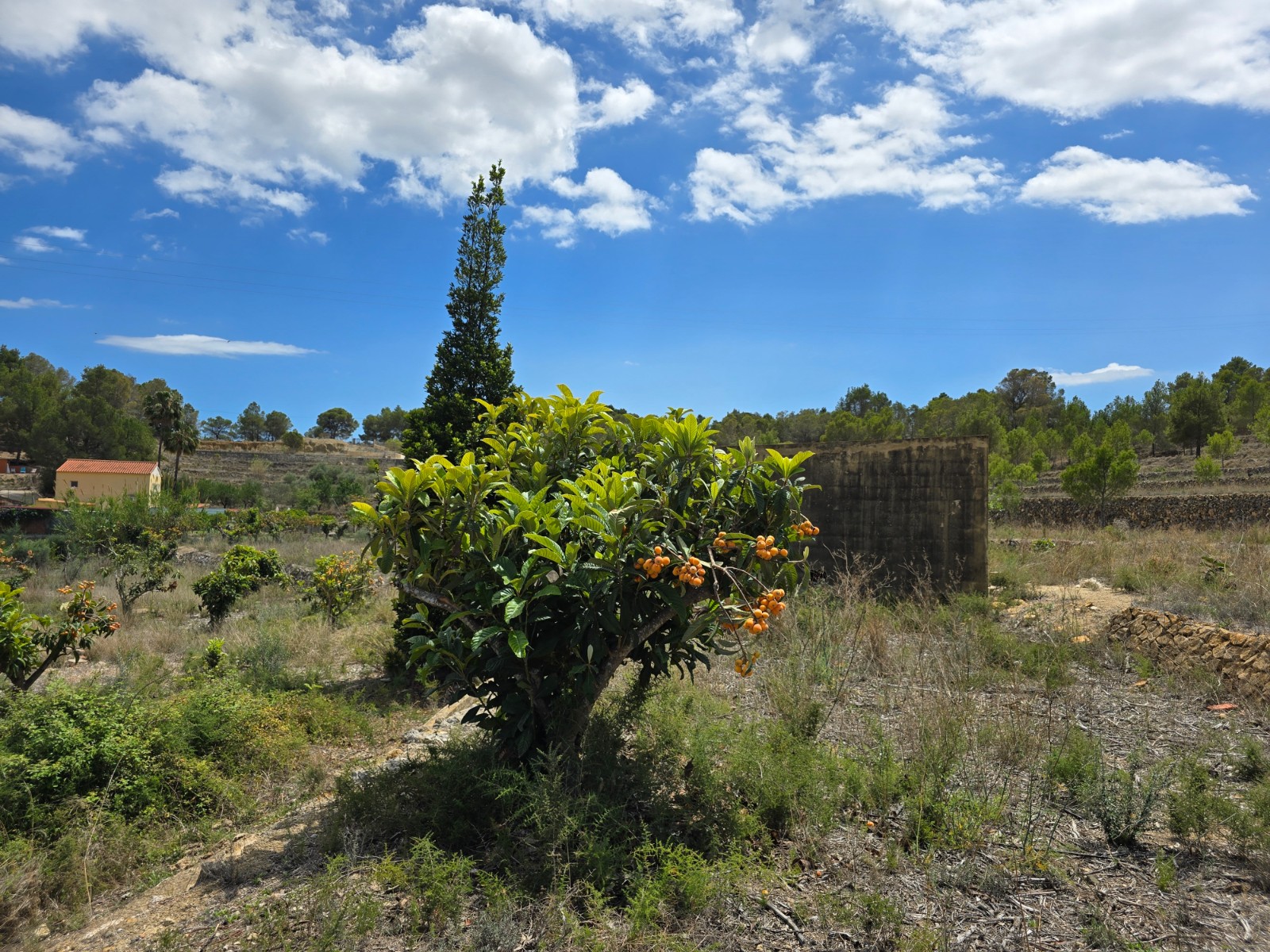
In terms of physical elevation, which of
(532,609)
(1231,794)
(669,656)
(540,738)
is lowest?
(1231,794)

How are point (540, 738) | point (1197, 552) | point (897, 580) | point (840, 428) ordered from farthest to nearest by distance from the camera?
1. point (840, 428)
2. point (1197, 552)
3. point (897, 580)
4. point (540, 738)

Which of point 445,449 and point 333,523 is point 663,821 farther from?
point 333,523

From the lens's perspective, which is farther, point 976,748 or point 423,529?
point 976,748

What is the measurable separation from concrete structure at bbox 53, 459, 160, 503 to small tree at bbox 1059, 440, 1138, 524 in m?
39.0

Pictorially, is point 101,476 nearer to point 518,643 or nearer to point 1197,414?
point 518,643

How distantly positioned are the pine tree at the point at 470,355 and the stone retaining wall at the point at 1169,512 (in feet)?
62.4

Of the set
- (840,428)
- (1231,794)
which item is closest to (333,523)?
(1231,794)

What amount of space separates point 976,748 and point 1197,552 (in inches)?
453

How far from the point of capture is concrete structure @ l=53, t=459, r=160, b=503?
3538 centimetres

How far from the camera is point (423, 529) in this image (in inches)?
143

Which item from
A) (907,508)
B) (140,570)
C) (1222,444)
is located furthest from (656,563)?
(1222,444)

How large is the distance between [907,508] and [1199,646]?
12.6 feet

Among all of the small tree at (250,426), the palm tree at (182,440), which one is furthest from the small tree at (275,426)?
the palm tree at (182,440)

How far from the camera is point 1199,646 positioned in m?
6.54
